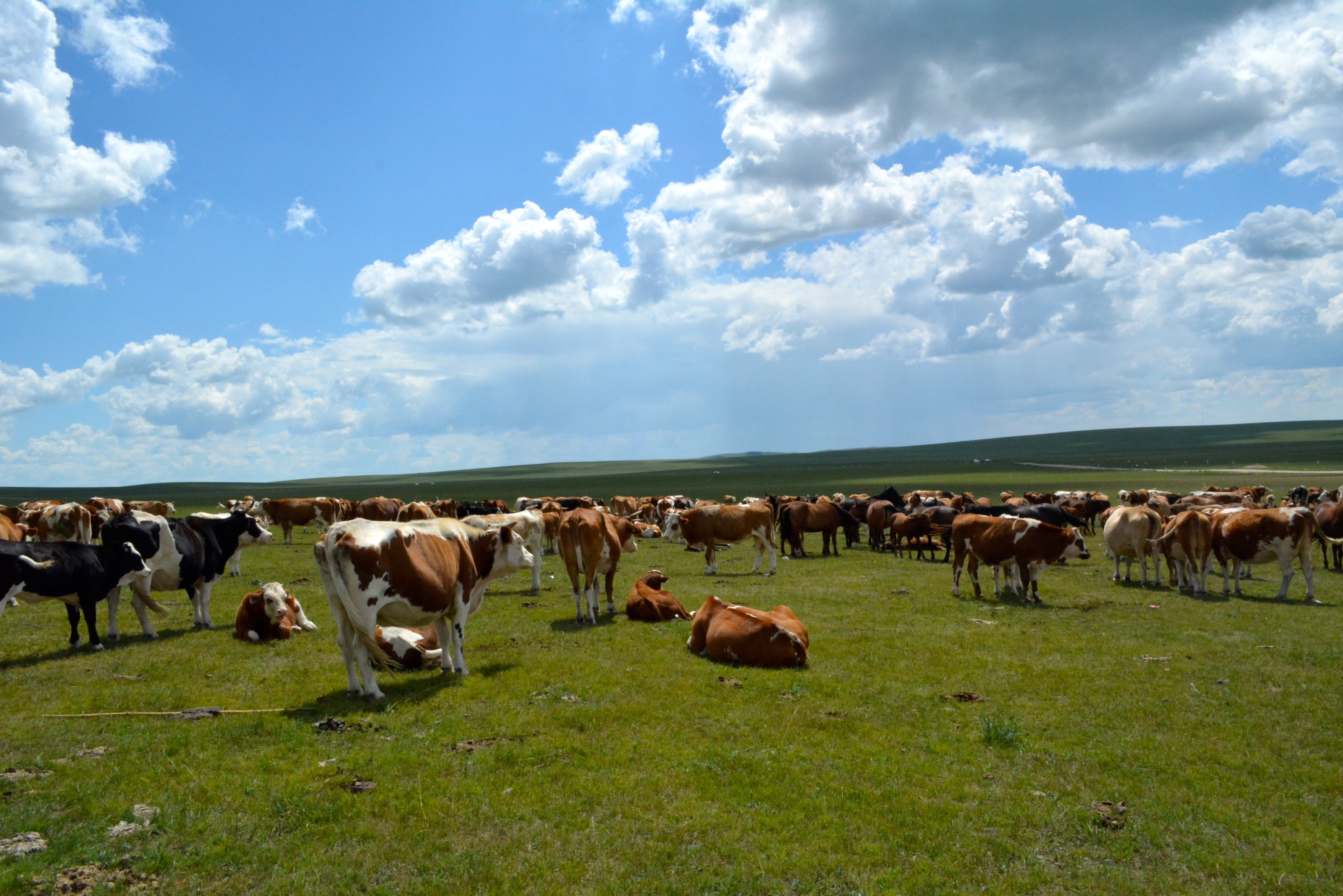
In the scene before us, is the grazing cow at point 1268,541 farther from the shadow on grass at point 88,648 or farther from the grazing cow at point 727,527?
the shadow on grass at point 88,648

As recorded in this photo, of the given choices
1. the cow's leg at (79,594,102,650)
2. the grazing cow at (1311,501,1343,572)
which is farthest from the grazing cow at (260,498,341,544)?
the grazing cow at (1311,501,1343,572)

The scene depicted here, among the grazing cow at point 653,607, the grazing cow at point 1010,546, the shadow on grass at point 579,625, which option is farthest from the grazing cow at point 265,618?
the grazing cow at point 1010,546

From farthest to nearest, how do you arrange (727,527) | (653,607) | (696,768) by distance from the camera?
1. (727,527)
2. (653,607)
3. (696,768)

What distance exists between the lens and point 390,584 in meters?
9.33

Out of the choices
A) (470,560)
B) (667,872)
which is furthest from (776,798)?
(470,560)

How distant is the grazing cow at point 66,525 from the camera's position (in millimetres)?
25781

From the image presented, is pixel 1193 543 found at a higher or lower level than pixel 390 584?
lower

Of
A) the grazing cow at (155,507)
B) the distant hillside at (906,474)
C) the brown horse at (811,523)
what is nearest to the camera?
the brown horse at (811,523)

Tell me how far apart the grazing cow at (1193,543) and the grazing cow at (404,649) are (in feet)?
56.9

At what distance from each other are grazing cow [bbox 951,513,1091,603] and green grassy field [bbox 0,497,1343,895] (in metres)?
4.19

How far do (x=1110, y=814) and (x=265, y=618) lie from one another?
12345mm

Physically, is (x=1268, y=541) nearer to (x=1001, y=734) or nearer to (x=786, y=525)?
(x=786, y=525)

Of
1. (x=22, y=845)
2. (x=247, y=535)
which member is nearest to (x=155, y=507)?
(x=247, y=535)

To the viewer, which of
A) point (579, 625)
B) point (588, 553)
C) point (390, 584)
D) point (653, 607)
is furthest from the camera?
point (588, 553)
